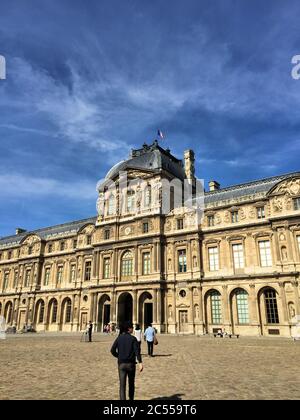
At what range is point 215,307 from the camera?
37.1m

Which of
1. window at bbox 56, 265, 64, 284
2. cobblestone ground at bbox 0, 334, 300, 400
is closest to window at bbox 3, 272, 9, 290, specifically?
window at bbox 56, 265, 64, 284

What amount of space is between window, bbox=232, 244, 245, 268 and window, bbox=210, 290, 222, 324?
13.3 ft

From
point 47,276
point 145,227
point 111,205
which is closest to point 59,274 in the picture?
point 47,276

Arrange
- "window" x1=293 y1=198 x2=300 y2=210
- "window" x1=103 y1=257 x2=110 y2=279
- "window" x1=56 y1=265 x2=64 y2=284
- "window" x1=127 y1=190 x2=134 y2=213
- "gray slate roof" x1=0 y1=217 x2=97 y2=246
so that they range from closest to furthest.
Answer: "window" x1=293 y1=198 x2=300 y2=210, "window" x1=103 y1=257 x2=110 y2=279, "window" x1=127 y1=190 x2=134 y2=213, "window" x1=56 y1=265 x2=64 y2=284, "gray slate roof" x1=0 y1=217 x2=97 y2=246

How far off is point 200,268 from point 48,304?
1103 inches

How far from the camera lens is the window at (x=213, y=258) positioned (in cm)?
3844

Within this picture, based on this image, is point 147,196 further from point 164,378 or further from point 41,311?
point 164,378

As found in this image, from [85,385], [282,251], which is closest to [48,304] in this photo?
[282,251]

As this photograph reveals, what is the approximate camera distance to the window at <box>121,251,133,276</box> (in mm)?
43719

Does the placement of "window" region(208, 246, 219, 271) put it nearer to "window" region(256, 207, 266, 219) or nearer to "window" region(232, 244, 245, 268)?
"window" region(232, 244, 245, 268)

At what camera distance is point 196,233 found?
130 feet

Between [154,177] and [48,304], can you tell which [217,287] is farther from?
[48,304]

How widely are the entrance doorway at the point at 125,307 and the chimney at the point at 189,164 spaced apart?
20561 millimetres

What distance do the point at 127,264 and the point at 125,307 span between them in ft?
19.3
